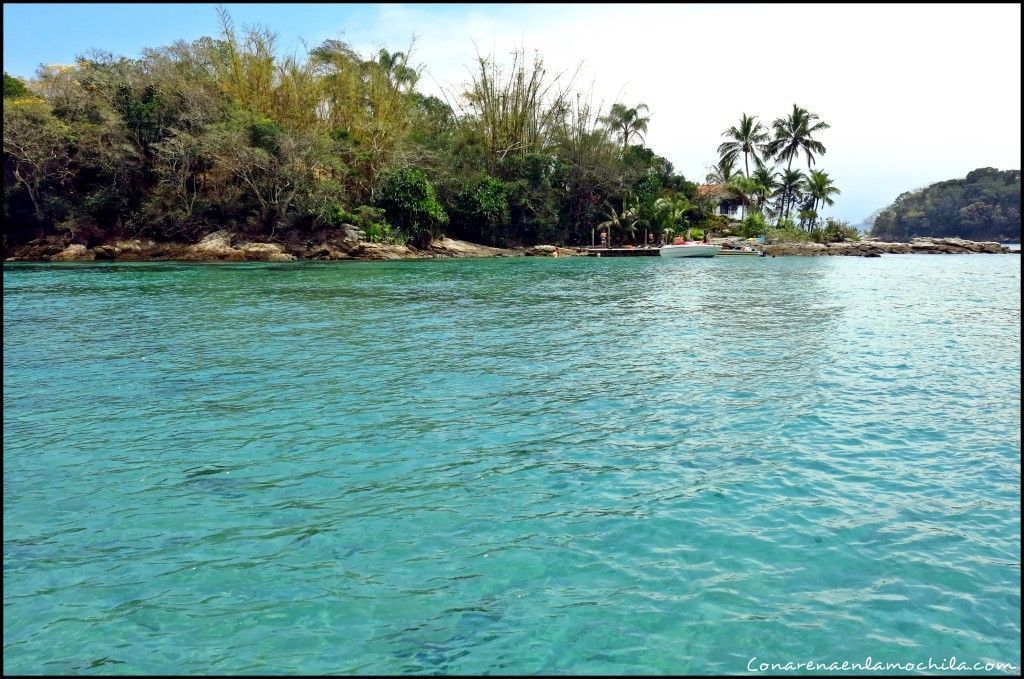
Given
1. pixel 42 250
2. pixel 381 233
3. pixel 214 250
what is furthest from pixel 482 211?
pixel 42 250

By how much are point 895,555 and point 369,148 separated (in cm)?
4106

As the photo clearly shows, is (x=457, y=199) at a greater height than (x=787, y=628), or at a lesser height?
greater

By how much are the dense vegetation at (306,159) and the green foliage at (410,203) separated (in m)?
0.08

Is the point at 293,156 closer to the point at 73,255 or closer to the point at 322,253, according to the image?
the point at 322,253

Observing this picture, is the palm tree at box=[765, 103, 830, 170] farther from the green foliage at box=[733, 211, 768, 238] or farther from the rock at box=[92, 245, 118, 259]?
the rock at box=[92, 245, 118, 259]

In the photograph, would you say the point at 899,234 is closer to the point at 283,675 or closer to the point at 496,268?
the point at 496,268

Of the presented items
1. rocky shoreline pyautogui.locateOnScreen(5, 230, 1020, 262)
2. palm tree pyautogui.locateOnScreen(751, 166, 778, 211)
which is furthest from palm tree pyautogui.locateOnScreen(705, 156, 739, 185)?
rocky shoreline pyautogui.locateOnScreen(5, 230, 1020, 262)

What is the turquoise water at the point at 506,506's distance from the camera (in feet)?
10.6

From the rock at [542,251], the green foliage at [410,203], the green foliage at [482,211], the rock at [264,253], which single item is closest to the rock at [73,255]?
the rock at [264,253]

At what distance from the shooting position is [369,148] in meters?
41.1

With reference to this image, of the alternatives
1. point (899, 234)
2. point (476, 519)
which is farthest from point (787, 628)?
point (899, 234)

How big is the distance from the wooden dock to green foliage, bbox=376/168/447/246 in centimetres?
1046

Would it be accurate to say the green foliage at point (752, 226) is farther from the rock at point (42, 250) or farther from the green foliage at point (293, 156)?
the rock at point (42, 250)

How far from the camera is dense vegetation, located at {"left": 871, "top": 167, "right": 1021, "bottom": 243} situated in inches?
3359
